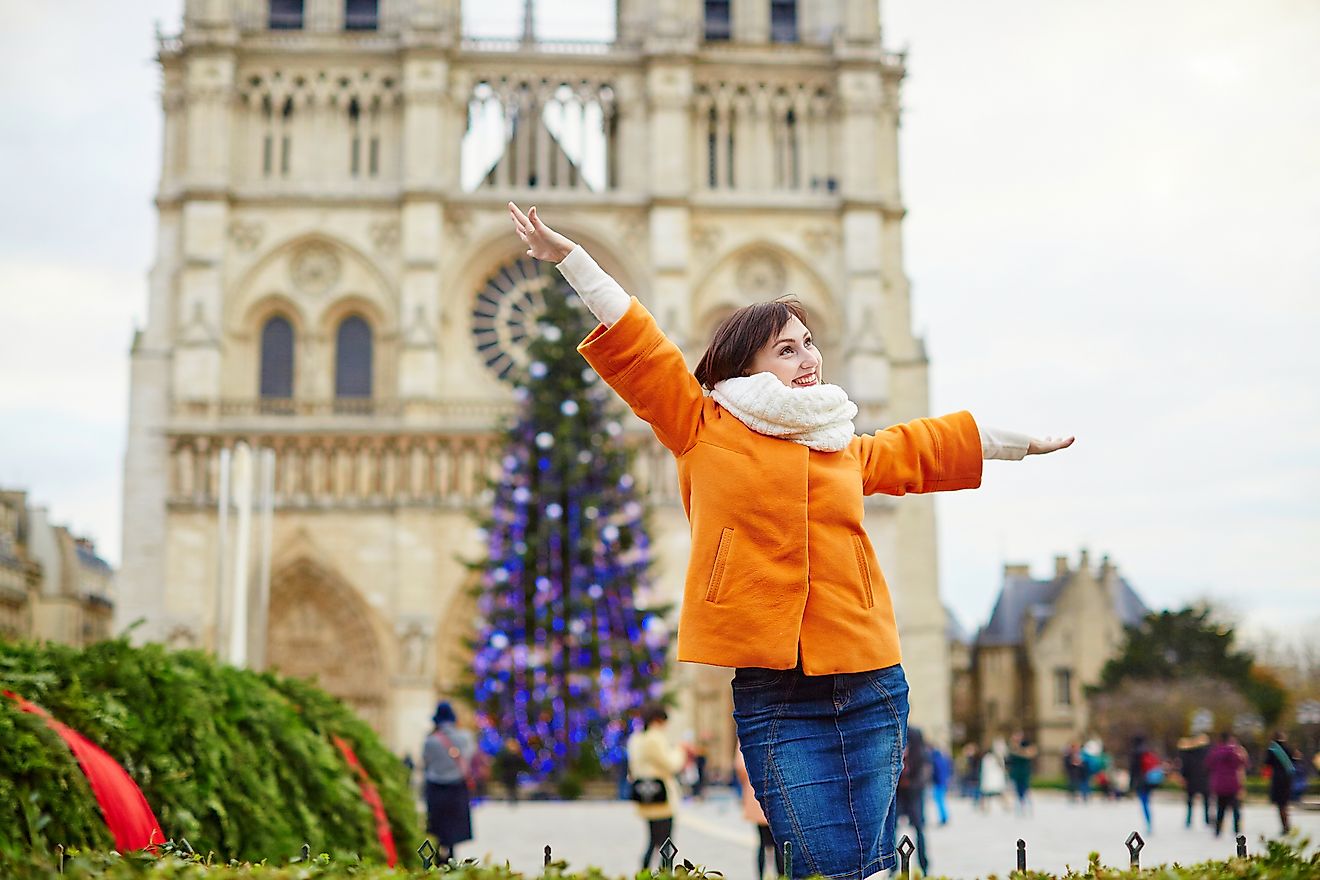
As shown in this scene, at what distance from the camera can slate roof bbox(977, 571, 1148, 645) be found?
53688 millimetres

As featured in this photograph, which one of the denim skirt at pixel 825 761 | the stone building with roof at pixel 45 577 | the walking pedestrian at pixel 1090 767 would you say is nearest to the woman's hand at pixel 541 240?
the denim skirt at pixel 825 761

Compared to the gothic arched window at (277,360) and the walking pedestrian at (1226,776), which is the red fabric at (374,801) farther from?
the gothic arched window at (277,360)

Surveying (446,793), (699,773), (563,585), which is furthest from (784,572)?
(699,773)

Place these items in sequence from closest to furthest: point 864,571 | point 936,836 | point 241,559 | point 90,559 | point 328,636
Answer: point 864,571, point 936,836, point 241,559, point 328,636, point 90,559

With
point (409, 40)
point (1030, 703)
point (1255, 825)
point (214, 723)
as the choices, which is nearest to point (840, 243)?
point (409, 40)

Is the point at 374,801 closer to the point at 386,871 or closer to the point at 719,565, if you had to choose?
the point at 719,565

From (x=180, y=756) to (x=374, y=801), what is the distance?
2.24 metres

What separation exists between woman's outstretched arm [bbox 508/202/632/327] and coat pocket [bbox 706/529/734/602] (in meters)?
0.53

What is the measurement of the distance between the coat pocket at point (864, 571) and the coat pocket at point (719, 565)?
29 centimetres

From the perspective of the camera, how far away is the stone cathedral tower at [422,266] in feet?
104

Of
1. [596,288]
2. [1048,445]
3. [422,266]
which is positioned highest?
[422,266]

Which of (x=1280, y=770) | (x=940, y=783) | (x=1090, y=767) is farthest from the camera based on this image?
(x=1090, y=767)

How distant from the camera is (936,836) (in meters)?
16.7

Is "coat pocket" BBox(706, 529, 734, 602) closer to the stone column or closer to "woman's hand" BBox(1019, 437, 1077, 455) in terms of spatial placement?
"woman's hand" BBox(1019, 437, 1077, 455)
